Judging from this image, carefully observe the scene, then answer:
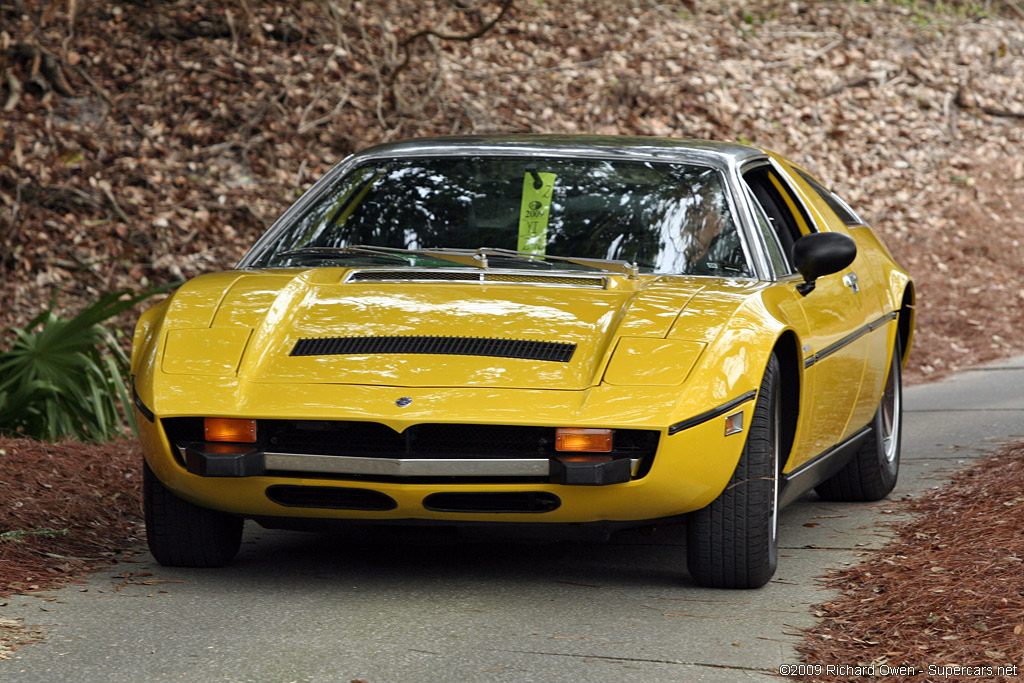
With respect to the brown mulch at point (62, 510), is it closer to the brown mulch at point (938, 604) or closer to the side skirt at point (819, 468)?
the side skirt at point (819, 468)

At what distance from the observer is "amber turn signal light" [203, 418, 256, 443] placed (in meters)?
4.31

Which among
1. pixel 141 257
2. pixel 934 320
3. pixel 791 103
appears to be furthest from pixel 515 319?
pixel 791 103

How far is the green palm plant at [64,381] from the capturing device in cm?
727

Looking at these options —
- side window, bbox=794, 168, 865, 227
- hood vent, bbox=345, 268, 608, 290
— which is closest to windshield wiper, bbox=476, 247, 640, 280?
hood vent, bbox=345, 268, 608, 290

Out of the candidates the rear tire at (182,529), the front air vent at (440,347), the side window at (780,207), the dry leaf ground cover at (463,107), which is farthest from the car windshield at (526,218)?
the dry leaf ground cover at (463,107)

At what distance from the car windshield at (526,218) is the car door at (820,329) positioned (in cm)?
33

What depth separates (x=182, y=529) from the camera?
4.80 m

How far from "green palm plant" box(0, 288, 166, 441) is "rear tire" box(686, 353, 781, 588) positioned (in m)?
3.86

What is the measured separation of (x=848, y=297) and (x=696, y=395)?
1781 millimetres

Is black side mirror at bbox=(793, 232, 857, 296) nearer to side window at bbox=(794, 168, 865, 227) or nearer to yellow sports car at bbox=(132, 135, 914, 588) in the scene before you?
yellow sports car at bbox=(132, 135, 914, 588)

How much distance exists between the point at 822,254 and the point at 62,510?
3084 millimetres

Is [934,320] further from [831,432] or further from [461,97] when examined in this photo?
[831,432]

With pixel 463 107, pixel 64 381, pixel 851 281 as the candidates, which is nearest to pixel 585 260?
pixel 851 281

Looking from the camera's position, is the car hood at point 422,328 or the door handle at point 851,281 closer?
the car hood at point 422,328
